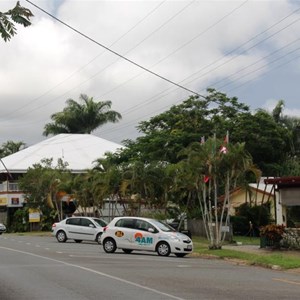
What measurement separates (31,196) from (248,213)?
1955cm

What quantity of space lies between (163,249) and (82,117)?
144ft

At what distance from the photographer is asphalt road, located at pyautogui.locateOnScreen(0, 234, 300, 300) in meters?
11.8

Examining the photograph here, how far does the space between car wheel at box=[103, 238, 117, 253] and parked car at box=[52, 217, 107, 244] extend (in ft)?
25.9

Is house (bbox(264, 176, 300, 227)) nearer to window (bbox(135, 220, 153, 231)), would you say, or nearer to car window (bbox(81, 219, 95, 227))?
window (bbox(135, 220, 153, 231))

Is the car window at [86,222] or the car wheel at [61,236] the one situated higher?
the car window at [86,222]

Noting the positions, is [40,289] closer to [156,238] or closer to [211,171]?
[156,238]

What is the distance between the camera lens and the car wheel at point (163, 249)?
23.3 metres

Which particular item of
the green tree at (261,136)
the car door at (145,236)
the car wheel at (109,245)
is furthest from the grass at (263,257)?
the green tree at (261,136)

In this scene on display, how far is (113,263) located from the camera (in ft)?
63.2

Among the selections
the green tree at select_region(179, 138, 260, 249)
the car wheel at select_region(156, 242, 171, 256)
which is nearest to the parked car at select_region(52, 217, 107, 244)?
the green tree at select_region(179, 138, 260, 249)

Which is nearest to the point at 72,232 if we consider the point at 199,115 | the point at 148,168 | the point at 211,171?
the point at 148,168

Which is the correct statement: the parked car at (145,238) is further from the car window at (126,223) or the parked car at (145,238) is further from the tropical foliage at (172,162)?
the tropical foliage at (172,162)

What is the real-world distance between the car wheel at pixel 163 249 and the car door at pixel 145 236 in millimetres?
216

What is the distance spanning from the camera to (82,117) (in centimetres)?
6600
